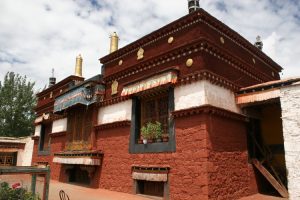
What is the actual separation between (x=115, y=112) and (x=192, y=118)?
15.4 feet

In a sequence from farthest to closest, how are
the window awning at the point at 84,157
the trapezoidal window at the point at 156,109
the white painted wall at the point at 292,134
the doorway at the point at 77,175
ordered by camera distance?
1. the doorway at the point at 77,175
2. the window awning at the point at 84,157
3. the trapezoidal window at the point at 156,109
4. the white painted wall at the point at 292,134

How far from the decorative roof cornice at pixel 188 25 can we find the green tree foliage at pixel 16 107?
24752mm

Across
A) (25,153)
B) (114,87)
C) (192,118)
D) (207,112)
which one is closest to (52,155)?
(114,87)

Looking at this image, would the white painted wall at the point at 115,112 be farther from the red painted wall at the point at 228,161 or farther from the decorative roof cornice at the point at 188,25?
the red painted wall at the point at 228,161

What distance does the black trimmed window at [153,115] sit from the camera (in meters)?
10.4

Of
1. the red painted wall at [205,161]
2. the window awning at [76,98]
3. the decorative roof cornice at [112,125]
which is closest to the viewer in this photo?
the red painted wall at [205,161]

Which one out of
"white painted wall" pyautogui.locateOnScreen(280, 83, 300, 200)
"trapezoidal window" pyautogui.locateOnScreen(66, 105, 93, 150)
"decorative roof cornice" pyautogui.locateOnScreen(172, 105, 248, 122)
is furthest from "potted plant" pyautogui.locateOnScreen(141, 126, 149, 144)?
"white painted wall" pyautogui.locateOnScreen(280, 83, 300, 200)

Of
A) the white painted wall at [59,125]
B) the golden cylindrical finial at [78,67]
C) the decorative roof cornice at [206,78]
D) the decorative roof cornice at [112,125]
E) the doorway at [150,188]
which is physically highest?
the golden cylindrical finial at [78,67]

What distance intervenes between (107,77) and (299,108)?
8.80 metres

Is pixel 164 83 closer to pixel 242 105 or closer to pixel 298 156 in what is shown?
pixel 242 105

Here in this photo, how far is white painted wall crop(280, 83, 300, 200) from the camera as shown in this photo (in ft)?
27.4

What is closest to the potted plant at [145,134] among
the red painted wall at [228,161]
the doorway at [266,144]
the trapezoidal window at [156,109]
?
the trapezoidal window at [156,109]

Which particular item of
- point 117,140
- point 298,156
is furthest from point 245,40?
point 117,140

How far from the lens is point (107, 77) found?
46.4 feet
